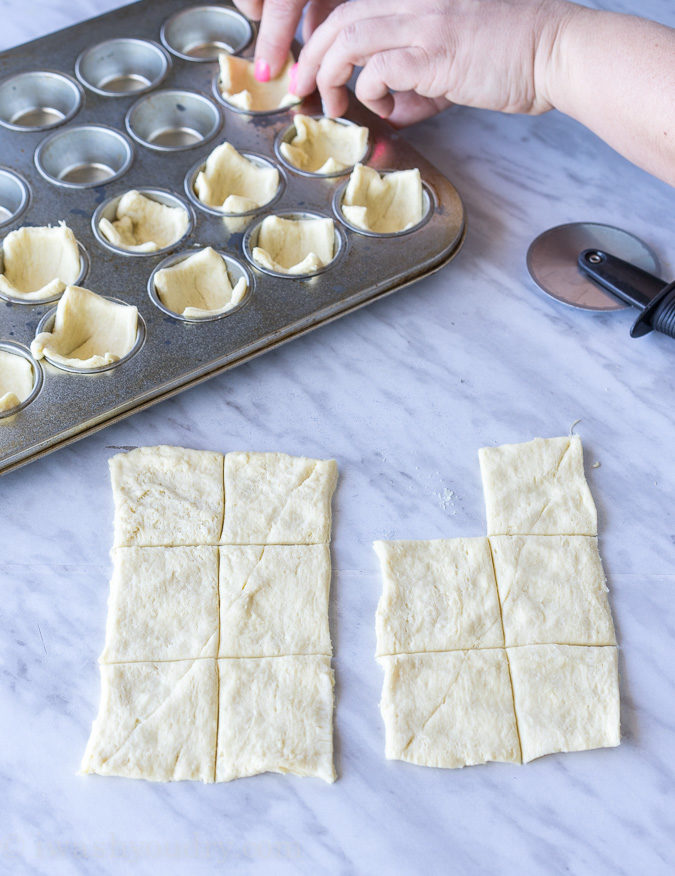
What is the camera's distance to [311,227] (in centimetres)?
214

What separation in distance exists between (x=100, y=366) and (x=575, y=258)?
1.30m

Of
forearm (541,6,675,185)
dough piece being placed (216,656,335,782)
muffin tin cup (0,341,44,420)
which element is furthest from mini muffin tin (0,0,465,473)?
dough piece being placed (216,656,335,782)

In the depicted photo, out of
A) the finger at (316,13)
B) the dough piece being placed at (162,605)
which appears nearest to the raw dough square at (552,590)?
the dough piece being placed at (162,605)

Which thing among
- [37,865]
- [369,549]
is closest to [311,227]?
[369,549]

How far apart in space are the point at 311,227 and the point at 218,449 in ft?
2.17

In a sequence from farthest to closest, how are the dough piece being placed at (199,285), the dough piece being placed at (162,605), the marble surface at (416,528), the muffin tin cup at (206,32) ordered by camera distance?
the muffin tin cup at (206,32) → the dough piece being placed at (199,285) → the dough piece being placed at (162,605) → the marble surface at (416,528)

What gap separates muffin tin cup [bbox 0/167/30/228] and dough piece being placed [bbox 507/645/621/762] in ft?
5.50

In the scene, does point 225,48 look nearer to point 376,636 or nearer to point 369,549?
point 369,549

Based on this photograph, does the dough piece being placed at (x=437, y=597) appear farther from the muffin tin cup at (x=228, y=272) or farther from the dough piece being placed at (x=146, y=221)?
the dough piece being placed at (x=146, y=221)

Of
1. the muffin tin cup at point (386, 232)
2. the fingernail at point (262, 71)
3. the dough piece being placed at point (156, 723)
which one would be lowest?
the dough piece being placed at point (156, 723)

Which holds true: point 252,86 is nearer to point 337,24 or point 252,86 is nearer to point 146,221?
point 337,24

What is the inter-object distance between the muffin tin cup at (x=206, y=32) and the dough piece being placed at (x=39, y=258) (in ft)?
2.80

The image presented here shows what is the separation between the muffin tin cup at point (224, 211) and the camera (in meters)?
2.15

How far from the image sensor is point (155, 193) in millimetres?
2193
